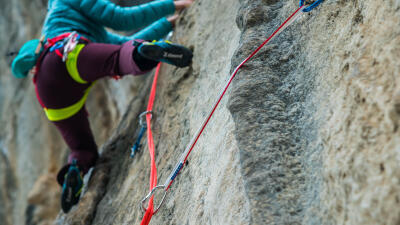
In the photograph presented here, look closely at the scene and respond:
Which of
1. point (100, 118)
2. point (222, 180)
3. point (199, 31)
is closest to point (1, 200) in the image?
point (100, 118)

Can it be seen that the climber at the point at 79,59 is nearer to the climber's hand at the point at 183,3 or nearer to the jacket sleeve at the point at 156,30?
the climber's hand at the point at 183,3

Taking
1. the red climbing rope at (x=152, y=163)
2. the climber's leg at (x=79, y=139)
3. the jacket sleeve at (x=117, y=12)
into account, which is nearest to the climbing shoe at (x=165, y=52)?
the red climbing rope at (x=152, y=163)

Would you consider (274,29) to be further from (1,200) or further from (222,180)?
(1,200)

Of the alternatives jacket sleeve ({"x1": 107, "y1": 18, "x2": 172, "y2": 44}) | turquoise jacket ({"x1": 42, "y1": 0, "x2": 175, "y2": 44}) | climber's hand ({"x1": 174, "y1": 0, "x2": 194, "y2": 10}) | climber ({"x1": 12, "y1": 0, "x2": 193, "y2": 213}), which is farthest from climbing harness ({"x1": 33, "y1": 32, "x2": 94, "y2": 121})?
climber's hand ({"x1": 174, "y1": 0, "x2": 194, "y2": 10})

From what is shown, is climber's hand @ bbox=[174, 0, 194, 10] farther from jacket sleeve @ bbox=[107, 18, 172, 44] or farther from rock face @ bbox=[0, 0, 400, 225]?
rock face @ bbox=[0, 0, 400, 225]

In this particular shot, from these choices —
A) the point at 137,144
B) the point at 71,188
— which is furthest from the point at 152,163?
the point at 71,188

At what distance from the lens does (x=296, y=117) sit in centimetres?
101

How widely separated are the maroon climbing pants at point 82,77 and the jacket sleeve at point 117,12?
0.25 metres

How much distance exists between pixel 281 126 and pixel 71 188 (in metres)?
1.30

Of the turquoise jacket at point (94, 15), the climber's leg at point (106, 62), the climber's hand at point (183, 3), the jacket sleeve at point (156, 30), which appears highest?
the turquoise jacket at point (94, 15)

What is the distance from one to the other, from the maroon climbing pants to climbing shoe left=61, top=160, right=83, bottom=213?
0.37 feet

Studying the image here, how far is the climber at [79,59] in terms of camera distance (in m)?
1.67

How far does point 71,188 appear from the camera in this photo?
6.22 ft

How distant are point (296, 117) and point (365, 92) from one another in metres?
0.23
